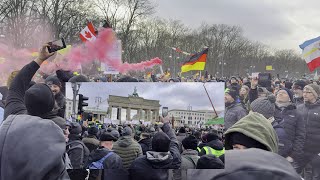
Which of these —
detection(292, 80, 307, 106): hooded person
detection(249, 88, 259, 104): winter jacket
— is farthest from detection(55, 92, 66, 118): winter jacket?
detection(292, 80, 307, 106): hooded person

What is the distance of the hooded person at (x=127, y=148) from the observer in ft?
13.0

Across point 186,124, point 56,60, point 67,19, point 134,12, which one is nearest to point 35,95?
point 186,124

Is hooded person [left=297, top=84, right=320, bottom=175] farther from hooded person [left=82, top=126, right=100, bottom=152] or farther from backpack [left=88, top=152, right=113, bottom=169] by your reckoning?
hooded person [left=82, top=126, right=100, bottom=152]

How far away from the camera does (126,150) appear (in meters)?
3.97

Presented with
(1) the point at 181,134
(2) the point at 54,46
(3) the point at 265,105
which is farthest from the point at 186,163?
(2) the point at 54,46

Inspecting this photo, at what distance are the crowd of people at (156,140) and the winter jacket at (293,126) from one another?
0.4 inches

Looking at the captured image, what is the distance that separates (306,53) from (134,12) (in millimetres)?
5021

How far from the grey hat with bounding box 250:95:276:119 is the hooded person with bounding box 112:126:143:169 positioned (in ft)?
4.04

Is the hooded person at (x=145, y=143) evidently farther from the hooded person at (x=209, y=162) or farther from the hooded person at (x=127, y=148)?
the hooded person at (x=209, y=162)

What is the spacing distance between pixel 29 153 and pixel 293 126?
138 inches

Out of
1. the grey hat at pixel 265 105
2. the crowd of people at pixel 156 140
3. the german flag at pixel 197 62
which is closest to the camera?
the crowd of people at pixel 156 140

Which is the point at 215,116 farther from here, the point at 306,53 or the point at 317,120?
the point at 306,53

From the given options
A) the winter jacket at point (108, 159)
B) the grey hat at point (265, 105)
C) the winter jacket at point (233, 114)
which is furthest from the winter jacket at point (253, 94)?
the winter jacket at point (108, 159)

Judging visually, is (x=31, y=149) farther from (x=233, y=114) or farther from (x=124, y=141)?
(x=233, y=114)
